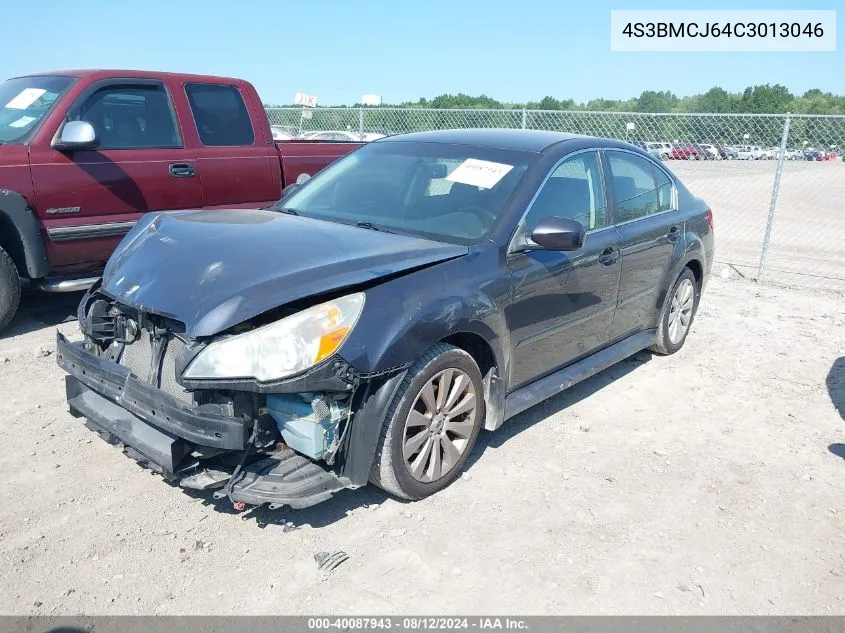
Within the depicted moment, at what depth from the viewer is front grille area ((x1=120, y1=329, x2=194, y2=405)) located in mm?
3029

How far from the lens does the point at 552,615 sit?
2.74 metres

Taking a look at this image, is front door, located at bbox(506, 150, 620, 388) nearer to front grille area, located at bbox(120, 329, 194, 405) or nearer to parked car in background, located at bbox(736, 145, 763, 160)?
front grille area, located at bbox(120, 329, 194, 405)

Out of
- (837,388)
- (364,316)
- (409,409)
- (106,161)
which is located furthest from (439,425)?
(106,161)

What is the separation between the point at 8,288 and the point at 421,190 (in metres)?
3.45

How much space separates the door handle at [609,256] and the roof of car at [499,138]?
740mm

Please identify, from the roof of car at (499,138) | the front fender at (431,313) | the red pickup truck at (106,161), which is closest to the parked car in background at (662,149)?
the red pickup truck at (106,161)

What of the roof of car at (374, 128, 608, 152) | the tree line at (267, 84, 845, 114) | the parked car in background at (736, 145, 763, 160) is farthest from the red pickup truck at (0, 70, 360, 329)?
the tree line at (267, 84, 845, 114)

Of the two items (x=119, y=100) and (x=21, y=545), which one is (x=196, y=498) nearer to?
(x=21, y=545)

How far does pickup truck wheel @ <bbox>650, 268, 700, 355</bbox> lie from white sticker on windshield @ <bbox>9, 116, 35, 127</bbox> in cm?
521

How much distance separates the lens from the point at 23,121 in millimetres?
5691

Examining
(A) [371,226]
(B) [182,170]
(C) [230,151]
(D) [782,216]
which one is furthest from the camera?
(D) [782,216]

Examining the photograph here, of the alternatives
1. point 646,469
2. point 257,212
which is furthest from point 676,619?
point 257,212

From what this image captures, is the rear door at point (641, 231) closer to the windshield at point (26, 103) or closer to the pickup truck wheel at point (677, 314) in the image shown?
the pickup truck wheel at point (677, 314)

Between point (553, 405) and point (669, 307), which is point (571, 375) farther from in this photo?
point (669, 307)
